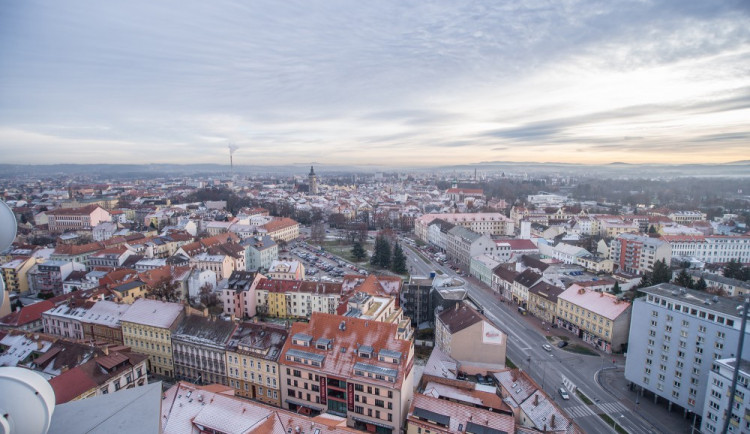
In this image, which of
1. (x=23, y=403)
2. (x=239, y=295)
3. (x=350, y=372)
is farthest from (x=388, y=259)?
(x=23, y=403)

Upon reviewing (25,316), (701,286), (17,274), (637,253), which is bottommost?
(25,316)

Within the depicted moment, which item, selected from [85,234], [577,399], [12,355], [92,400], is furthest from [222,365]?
[85,234]

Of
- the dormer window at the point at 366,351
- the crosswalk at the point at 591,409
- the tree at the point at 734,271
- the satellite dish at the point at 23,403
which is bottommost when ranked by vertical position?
the crosswalk at the point at 591,409

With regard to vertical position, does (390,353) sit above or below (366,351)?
above

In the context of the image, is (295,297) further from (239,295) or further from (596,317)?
(596,317)

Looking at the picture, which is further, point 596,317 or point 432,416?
point 596,317

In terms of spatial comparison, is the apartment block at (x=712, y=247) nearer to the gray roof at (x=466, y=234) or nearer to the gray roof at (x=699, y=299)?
the gray roof at (x=466, y=234)

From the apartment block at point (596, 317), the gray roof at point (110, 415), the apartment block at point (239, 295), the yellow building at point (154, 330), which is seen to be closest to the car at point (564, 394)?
the apartment block at point (596, 317)
